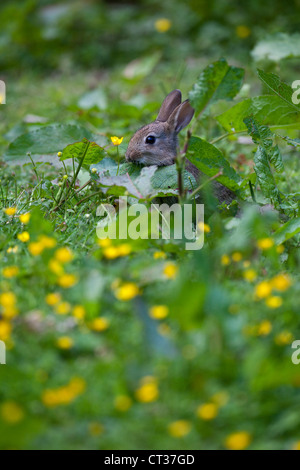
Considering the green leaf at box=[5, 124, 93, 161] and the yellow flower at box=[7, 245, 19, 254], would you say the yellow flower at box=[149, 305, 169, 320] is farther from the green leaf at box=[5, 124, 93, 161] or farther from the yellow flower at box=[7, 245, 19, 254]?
the green leaf at box=[5, 124, 93, 161]

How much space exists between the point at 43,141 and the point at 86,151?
1.80 ft

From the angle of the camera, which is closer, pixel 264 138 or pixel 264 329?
pixel 264 329

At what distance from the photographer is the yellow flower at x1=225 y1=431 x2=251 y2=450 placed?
76.4 inches

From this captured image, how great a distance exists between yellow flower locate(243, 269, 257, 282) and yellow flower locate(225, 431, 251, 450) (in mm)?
833

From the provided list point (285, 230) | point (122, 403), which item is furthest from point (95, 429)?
point (285, 230)

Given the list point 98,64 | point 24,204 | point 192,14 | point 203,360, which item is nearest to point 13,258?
point 24,204

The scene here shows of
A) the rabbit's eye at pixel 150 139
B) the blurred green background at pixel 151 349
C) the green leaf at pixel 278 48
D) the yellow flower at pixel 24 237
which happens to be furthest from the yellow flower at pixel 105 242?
the green leaf at pixel 278 48

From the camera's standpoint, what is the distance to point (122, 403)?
2.03 meters

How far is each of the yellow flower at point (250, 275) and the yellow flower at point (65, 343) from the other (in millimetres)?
882

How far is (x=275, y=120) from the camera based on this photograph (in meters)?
3.90

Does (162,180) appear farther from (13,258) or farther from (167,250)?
(13,258)

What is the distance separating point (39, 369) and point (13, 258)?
0.85 metres

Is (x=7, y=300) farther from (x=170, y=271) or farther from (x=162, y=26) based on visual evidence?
(x=162, y=26)

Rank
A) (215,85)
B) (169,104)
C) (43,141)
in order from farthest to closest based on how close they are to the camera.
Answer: (169,104) < (43,141) < (215,85)
